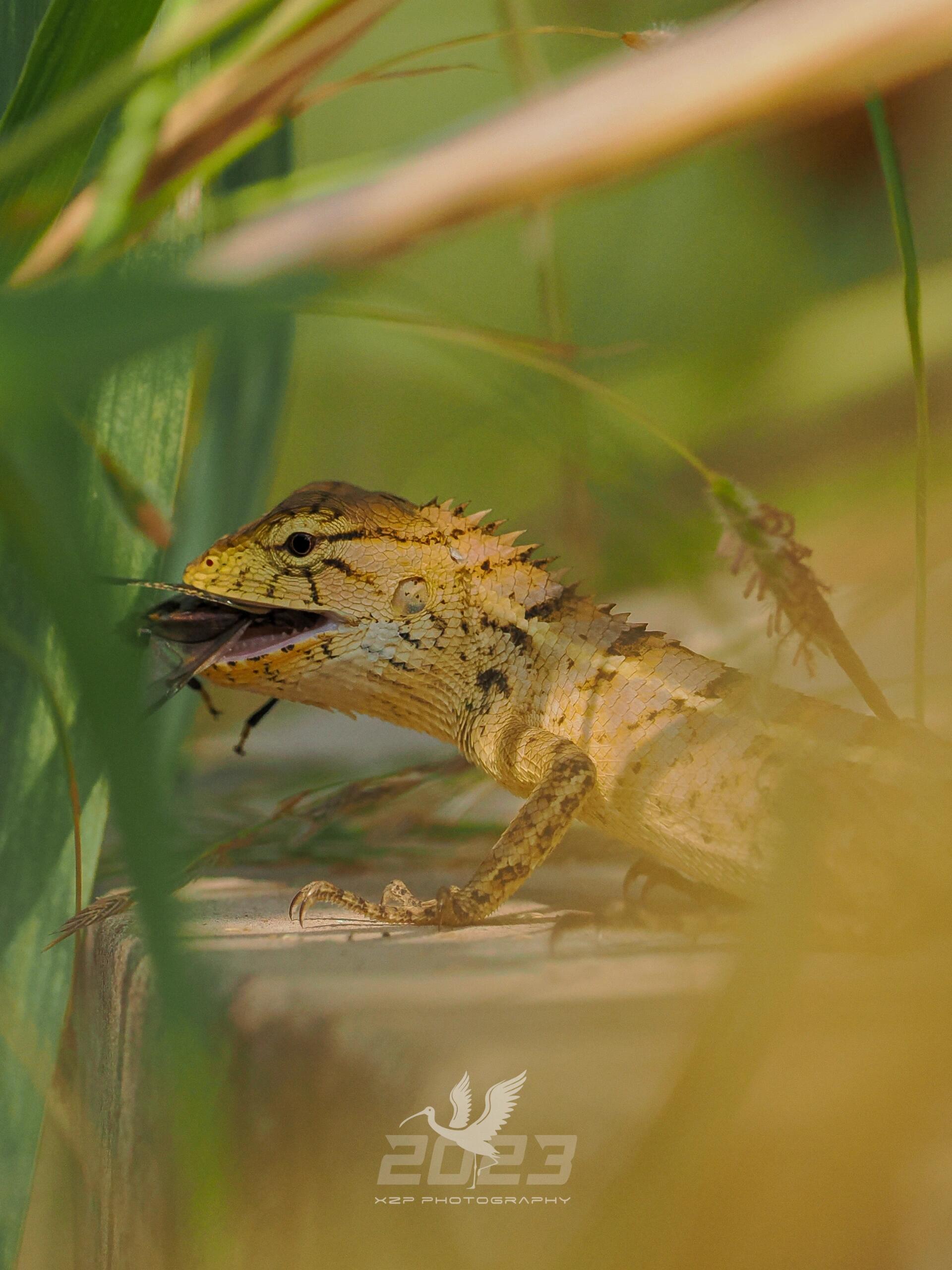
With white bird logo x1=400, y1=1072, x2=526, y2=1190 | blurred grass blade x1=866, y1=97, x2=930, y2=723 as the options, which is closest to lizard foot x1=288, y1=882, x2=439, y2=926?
white bird logo x1=400, y1=1072, x2=526, y2=1190

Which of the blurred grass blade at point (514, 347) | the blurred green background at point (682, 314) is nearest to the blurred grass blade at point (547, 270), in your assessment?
the blurred grass blade at point (514, 347)

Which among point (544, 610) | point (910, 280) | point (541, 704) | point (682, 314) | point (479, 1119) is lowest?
point (479, 1119)

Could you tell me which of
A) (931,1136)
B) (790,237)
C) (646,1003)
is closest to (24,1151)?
(646,1003)

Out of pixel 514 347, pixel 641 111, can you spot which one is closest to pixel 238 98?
pixel 514 347

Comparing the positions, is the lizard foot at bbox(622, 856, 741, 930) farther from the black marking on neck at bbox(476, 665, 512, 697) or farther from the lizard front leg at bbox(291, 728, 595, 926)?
the black marking on neck at bbox(476, 665, 512, 697)

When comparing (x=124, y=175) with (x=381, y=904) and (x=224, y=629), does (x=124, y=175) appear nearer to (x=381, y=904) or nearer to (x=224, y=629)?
(x=224, y=629)

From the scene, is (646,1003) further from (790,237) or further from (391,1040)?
(790,237)
